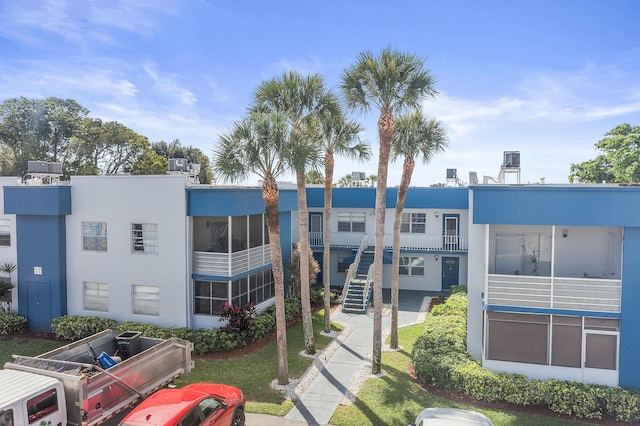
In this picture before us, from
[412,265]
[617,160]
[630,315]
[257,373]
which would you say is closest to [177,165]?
[257,373]

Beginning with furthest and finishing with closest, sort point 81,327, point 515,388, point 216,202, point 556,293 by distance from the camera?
point 81,327 → point 216,202 → point 556,293 → point 515,388

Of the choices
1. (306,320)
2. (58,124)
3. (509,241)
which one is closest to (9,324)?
(306,320)

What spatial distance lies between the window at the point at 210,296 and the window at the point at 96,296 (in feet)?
13.5

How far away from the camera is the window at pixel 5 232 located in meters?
20.8

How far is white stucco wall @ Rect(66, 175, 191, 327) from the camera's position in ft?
60.1

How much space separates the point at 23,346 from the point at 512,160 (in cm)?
2015

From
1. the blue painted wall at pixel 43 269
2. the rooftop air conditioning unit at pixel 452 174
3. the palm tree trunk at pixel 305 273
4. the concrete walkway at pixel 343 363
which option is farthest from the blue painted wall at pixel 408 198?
the blue painted wall at pixel 43 269

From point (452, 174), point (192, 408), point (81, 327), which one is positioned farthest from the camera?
point (452, 174)

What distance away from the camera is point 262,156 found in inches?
535

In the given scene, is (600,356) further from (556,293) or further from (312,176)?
(312,176)

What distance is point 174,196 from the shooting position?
18.2 meters

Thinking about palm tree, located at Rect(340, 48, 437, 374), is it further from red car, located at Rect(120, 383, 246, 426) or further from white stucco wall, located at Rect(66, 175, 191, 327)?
white stucco wall, located at Rect(66, 175, 191, 327)

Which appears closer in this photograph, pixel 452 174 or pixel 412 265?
pixel 412 265

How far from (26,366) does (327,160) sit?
38.2ft
